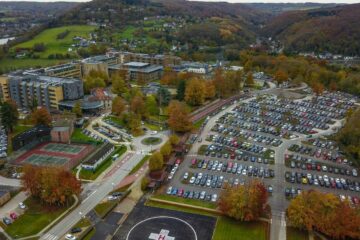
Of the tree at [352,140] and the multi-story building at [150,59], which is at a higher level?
the tree at [352,140]

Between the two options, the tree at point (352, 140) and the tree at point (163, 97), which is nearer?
the tree at point (352, 140)

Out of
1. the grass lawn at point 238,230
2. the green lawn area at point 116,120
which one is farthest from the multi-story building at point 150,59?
the grass lawn at point 238,230

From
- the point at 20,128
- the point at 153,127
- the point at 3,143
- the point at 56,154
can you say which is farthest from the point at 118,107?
the point at 3,143

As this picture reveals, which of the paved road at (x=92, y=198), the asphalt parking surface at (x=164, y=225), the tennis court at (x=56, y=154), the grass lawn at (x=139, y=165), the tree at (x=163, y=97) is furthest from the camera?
the tree at (x=163, y=97)

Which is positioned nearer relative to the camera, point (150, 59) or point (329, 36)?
point (150, 59)

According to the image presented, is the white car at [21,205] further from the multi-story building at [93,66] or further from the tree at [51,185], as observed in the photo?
the multi-story building at [93,66]

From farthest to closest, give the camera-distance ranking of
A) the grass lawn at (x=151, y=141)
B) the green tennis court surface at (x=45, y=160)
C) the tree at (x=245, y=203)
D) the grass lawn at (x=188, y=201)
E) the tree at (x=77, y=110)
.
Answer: the tree at (x=77, y=110) < the grass lawn at (x=151, y=141) < the green tennis court surface at (x=45, y=160) < the grass lawn at (x=188, y=201) < the tree at (x=245, y=203)

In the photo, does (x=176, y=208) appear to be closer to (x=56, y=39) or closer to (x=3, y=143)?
(x=3, y=143)
